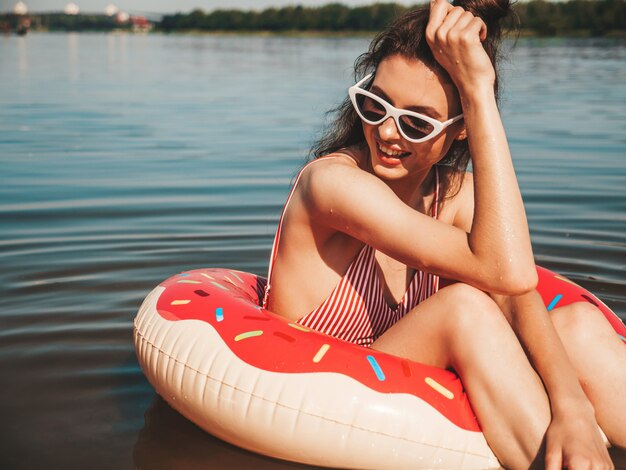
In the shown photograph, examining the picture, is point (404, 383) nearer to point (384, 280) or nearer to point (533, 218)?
point (384, 280)

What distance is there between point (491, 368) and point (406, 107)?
961 millimetres

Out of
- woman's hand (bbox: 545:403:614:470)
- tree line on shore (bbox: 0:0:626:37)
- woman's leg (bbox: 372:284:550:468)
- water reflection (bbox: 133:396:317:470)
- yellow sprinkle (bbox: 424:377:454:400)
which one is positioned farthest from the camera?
tree line on shore (bbox: 0:0:626:37)

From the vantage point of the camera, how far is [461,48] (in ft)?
9.52

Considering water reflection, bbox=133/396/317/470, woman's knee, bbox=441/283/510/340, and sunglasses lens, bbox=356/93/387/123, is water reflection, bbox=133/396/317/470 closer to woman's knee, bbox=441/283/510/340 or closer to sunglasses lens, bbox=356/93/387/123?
woman's knee, bbox=441/283/510/340

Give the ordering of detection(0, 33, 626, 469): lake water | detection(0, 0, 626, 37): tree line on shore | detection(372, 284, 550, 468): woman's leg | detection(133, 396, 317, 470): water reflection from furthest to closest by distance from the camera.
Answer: detection(0, 0, 626, 37): tree line on shore
detection(0, 33, 626, 469): lake water
detection(133, 396, 317, 470): water reflection
detection(372, 284, 550, 468): woman's leg

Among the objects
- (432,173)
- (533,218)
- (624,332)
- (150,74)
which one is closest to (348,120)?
(432,173)

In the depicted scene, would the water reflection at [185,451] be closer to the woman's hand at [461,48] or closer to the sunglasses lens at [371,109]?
the sunglasses lens at [371,109]

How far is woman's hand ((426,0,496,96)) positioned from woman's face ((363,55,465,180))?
0.10 m

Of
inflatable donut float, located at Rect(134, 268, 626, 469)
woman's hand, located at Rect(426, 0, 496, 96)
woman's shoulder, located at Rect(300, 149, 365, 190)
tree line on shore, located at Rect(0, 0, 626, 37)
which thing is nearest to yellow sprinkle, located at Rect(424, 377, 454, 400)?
inflatable donut float, located at Rect(134, 268, 626, 469)

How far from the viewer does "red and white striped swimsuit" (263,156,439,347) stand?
3295mm

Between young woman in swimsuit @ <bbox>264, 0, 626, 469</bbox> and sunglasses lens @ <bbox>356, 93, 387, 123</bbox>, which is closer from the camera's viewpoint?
young woman in swimsuit @ <bbox>264, 0, 626, 469</bbox>

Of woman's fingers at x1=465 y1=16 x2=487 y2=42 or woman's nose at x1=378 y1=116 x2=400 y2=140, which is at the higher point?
woman's fingers at x1=465 y1=16 x2=487 y2=42

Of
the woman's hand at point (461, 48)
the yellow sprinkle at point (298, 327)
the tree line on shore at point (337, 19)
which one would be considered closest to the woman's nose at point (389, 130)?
the woman's hand at point (461, 48)

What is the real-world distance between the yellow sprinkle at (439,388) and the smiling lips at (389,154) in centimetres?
80
